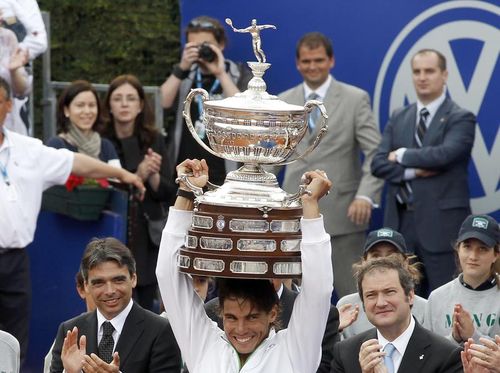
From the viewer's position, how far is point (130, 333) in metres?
7.48

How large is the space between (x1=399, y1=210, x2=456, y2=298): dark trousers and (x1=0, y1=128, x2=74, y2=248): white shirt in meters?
2.45

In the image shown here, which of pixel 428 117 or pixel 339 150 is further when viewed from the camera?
pixel 339 150

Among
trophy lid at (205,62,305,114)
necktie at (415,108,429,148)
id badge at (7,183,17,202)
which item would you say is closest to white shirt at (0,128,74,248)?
id badge at (7,183,17,202)

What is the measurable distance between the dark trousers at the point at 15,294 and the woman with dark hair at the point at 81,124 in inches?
44.7

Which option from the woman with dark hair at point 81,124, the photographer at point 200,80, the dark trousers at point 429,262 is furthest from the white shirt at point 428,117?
the woman with dark hair at point 81,124

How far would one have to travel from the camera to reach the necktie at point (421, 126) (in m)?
10.9

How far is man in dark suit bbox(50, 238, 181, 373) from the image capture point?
741 centimetres

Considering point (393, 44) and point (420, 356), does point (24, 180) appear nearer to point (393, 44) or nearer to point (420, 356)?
point (393, 44)

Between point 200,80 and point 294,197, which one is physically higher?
point 200,80

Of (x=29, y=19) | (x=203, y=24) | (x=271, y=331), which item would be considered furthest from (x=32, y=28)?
(x=271, y=331)

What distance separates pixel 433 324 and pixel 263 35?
408 centimetres

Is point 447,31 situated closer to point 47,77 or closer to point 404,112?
point 404,112

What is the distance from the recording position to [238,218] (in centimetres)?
613

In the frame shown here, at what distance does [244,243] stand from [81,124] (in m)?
5.18
